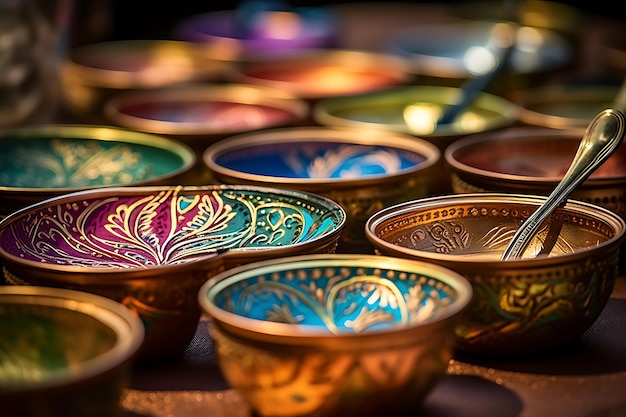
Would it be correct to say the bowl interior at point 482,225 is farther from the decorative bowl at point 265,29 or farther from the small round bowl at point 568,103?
the decorative bowl at point 265,29

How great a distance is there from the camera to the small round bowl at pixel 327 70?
1543 millimetres

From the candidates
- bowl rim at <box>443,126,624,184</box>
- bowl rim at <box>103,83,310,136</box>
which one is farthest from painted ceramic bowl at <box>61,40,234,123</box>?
bowl rim at <box>443,126,624,184</box>

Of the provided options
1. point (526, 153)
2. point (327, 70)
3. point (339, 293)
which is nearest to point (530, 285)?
point (339, 293)

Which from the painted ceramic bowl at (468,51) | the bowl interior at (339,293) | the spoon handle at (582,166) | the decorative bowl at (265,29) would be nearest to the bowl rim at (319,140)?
the spoon handle at (582,166)

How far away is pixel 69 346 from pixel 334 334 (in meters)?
0.15

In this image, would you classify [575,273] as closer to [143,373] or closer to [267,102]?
[143,373]

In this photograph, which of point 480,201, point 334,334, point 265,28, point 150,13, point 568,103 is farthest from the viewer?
point 150,13

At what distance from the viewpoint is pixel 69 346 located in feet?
2.03

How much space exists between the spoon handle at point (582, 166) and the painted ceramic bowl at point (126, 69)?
65 centimetres

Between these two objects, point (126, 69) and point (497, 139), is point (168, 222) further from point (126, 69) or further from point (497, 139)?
point (126, 69)

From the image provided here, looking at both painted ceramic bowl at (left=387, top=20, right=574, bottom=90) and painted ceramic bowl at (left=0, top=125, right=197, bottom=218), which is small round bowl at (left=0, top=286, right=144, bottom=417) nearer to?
painted ceramic bowl at (left=0, top=125, right=197, bottom=218)

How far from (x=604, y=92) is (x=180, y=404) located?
830 mm

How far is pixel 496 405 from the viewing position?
670 mm

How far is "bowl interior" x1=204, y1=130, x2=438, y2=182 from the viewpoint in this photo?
105cm
